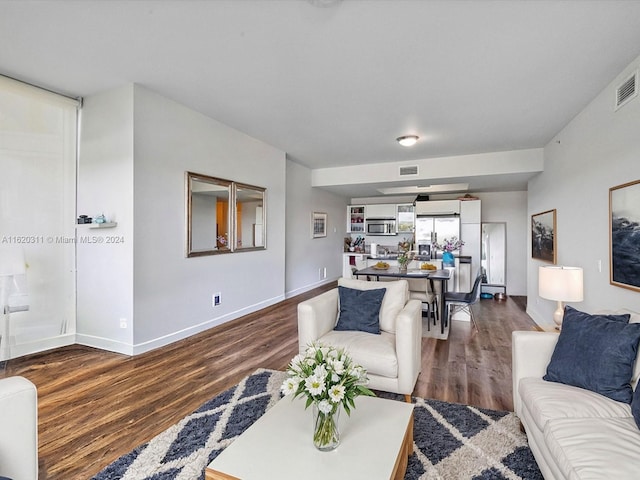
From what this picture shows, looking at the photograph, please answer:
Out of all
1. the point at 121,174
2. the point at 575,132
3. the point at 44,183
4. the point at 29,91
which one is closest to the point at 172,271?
the point at 121,174

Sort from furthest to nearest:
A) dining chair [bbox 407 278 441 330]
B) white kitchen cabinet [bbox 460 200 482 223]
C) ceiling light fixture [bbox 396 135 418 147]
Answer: white kitchen cabinet [bbox 460 200 482 223] → ceiling light fixture [bbox 396 135 418 147] → dining chair [bbox 407 278 441 330]

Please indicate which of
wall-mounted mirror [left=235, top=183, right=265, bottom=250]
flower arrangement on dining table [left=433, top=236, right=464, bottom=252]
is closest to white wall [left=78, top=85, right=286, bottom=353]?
wall-mounted mirror [left=235, top=183, right=265, bottom=250]

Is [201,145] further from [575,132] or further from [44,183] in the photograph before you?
[575,132]

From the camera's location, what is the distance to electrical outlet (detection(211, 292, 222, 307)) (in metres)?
4.50

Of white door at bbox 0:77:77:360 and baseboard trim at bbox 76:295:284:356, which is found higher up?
white door at bbox 0:77:77:360

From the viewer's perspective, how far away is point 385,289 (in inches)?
120

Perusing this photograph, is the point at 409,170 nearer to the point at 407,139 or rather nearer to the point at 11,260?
the point at 407,139

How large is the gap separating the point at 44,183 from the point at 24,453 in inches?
127

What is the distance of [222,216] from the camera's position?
465cm

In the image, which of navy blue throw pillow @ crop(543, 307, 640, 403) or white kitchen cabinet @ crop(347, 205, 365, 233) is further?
white kitchen cabinet @ crop(347, 205, 365, 233)

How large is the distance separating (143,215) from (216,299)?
1550 mm

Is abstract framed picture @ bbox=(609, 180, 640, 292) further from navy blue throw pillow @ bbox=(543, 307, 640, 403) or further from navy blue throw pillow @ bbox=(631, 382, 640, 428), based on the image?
navy blue throw pillow @ bbox=(631, 382, 640, 428)

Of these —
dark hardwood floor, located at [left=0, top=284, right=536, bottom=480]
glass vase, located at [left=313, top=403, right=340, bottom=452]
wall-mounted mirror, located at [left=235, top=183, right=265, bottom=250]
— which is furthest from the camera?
wall-mounted mirror, located at [left=235, top=183, right=265, bottom=250]

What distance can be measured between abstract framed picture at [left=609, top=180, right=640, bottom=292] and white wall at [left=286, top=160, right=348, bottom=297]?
4893mm
